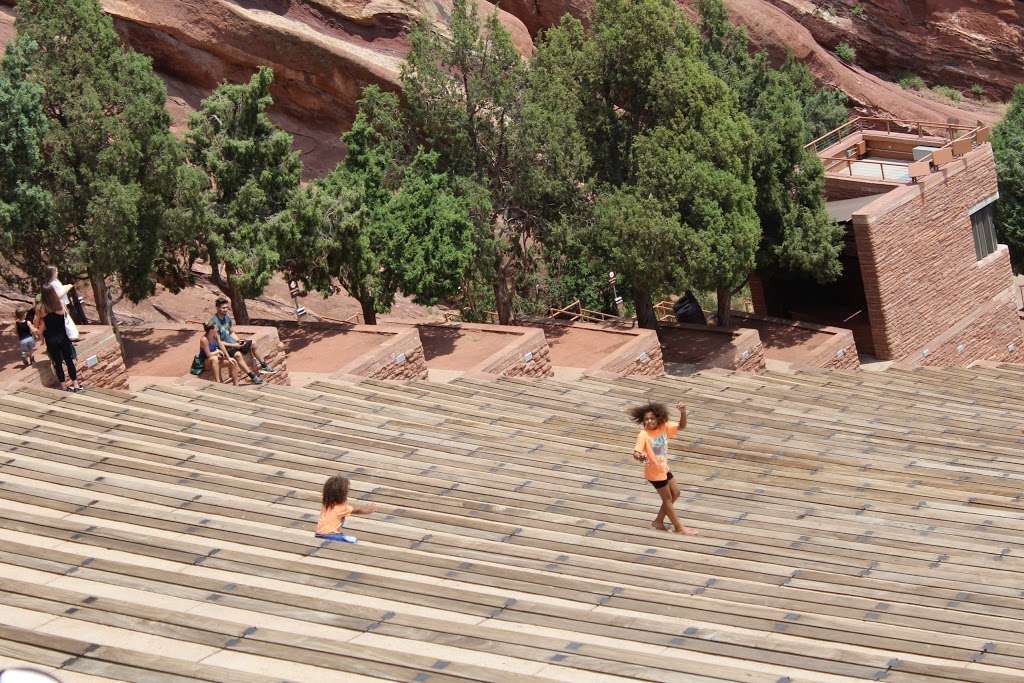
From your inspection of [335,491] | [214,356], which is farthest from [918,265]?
[335,491]

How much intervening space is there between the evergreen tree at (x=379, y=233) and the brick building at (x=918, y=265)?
952 cm

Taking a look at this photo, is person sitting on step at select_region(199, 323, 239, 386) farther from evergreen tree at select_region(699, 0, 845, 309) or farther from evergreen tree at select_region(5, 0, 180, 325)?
evergreen tree at select_region(699, 0, 845, 309)

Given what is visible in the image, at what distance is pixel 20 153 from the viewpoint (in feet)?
72.4

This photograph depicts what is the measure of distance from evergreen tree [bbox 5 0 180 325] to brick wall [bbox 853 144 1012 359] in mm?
14993

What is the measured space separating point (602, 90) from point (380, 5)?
11.1 metres

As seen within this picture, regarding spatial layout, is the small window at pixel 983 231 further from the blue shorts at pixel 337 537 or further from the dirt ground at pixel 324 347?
the blue shorts at pixel 337 537

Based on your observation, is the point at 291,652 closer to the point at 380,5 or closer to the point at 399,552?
the point at 399,552

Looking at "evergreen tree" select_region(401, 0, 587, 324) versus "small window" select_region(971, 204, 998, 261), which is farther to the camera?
"small window" select_region(971, 204, 998, 261)

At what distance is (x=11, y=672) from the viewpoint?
20.1 ft

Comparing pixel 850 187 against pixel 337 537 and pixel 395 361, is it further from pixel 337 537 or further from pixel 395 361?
pixel 337 537

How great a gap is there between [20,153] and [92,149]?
1198mm

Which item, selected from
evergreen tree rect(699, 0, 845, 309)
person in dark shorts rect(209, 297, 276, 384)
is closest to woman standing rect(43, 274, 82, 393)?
person in dark shorts rect(209, 297, 276, 384)

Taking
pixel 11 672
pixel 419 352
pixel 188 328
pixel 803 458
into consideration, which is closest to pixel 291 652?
pixel 11 672

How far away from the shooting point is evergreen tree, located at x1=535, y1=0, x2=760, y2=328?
91.7ft
